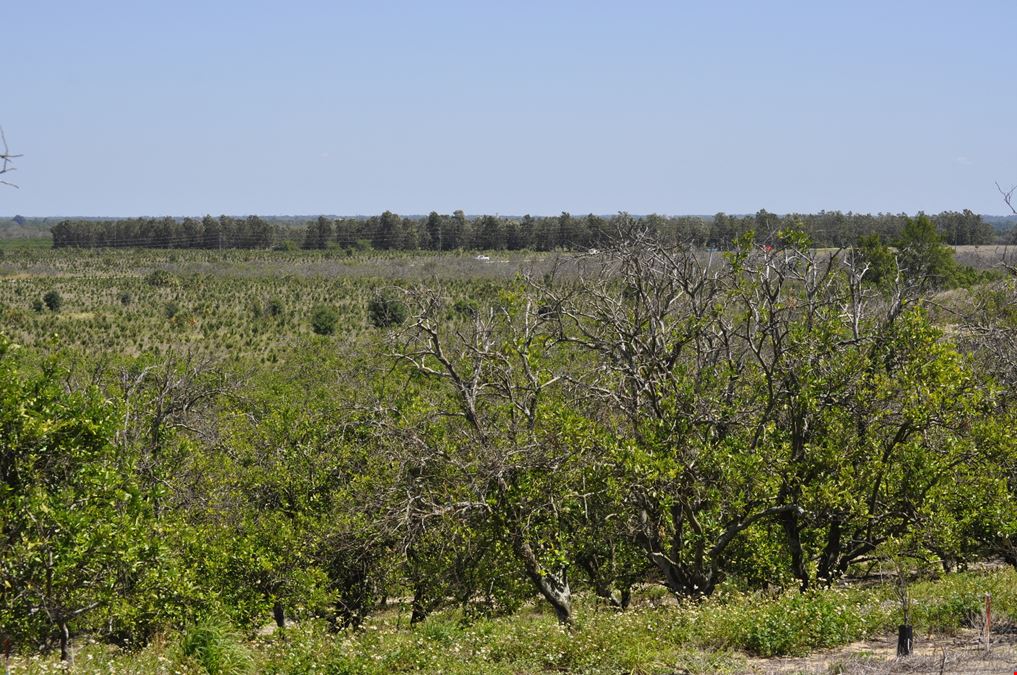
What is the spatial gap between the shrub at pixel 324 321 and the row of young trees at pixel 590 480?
46.2 m

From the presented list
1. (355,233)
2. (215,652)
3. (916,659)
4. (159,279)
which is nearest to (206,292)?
(159,279)

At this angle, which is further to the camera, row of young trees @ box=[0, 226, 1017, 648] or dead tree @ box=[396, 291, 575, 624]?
dead tree @ box=[396, 291, 575, 624]

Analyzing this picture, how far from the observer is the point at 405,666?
33.4ft

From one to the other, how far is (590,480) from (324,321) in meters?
→ 52.8

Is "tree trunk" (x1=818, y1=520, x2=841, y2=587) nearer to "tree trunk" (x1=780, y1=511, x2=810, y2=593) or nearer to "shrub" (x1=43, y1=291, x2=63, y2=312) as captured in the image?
"tree trunk" (x1=780, y1=511, x2=810, y2=593)

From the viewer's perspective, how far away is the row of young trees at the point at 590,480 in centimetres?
1138

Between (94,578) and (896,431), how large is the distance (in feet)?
34.2

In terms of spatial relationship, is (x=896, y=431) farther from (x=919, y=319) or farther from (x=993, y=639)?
(x=993, y=639)

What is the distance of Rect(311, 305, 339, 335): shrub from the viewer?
62.9 meters

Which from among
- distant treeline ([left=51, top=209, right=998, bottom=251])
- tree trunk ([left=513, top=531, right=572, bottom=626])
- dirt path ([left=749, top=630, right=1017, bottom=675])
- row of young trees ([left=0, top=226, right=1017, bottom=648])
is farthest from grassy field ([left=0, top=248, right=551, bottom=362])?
dirt path ([left=749, top=630, right=1017, bottom=675])

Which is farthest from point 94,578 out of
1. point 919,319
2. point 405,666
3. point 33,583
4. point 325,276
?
point 325,276

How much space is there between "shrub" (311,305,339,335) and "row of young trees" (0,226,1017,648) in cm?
4619

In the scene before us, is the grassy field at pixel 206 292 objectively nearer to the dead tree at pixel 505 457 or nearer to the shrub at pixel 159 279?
the shrub at pixel 159 279

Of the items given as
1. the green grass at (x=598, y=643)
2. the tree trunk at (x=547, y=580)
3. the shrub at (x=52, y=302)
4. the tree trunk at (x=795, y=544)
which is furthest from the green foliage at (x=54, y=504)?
the shrub at (x=52, y=302)
